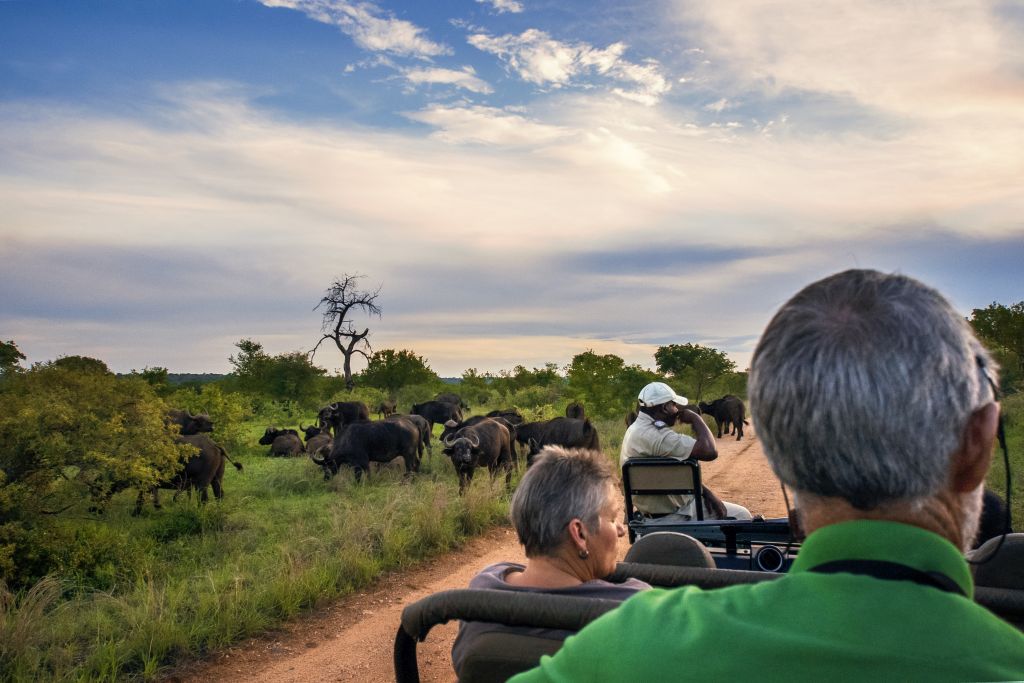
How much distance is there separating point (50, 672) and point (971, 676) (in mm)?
6293

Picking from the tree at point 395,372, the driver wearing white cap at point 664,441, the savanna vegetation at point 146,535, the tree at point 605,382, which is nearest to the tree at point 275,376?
the tree at point 395,372

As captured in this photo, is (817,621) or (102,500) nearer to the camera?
(817,621)

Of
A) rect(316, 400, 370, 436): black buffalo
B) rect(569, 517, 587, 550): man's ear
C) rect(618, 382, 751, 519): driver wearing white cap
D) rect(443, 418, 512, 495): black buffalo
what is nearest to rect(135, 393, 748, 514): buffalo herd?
rect(443, 418, 512, 495): black buffalo

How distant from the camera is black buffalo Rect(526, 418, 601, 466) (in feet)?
50.2

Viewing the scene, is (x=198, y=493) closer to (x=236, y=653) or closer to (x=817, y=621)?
(x=236, y=653)

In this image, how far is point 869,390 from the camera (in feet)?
4.07

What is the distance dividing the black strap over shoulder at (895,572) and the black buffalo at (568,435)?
14089mm

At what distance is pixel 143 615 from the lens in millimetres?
6320

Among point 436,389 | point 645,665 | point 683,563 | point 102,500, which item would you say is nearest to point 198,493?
point 102,500

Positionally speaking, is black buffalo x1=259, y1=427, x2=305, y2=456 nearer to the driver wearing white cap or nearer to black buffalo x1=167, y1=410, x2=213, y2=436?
black buffalo x1=167, y1=410, x2=213, y2=436

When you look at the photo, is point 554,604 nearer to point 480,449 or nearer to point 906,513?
point 906,513

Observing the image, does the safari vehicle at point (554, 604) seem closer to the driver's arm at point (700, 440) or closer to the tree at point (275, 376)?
the driver's arm at point (700, 440)

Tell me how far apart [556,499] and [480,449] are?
11426 millimetres

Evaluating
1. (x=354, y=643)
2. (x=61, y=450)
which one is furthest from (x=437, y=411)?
(x=354, y=643)
